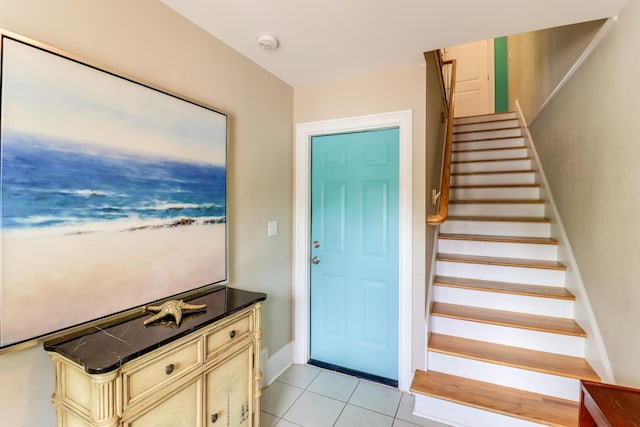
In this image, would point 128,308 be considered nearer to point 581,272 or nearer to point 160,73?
point 160,73

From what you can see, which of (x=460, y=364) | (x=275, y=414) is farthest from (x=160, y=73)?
(x=460, y=364)

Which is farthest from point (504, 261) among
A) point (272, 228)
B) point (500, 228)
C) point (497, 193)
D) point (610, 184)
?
point (272, 228)

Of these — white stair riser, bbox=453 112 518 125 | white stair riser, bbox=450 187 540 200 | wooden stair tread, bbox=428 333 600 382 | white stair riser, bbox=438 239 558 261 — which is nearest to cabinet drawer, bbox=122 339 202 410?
wooden stair tread, bbox=428 333 600 382

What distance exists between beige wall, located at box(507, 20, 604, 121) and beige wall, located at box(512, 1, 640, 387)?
193mm

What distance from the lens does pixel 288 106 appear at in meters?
2.44

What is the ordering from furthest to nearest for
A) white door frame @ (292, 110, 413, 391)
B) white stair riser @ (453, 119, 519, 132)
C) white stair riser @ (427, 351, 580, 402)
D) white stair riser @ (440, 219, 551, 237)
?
white stair riser @ (453, 119, 519, 132) → white stair riser @ (440, 219, 551, 237) → white door frame @ (292, 110, 413, 391) → white stair riser @ (427, 351, 580, 402)

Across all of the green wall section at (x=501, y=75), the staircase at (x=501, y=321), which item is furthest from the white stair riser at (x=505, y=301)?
the green wall section at (x=501, y=75)

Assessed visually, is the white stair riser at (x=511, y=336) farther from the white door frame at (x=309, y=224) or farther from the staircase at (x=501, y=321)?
the white door frame at (x=309, y=224)

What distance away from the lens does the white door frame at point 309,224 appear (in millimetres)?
2100

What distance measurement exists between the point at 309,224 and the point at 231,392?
1362 mm

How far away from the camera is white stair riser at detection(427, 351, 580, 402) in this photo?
1.70 meters

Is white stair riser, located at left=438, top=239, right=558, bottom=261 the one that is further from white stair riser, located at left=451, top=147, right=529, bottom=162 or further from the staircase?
white stair riser, located at left=451, top=147, right=529, bottom=162

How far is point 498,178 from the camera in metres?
3.17

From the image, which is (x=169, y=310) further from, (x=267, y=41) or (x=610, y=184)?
(x=610, y=184)
